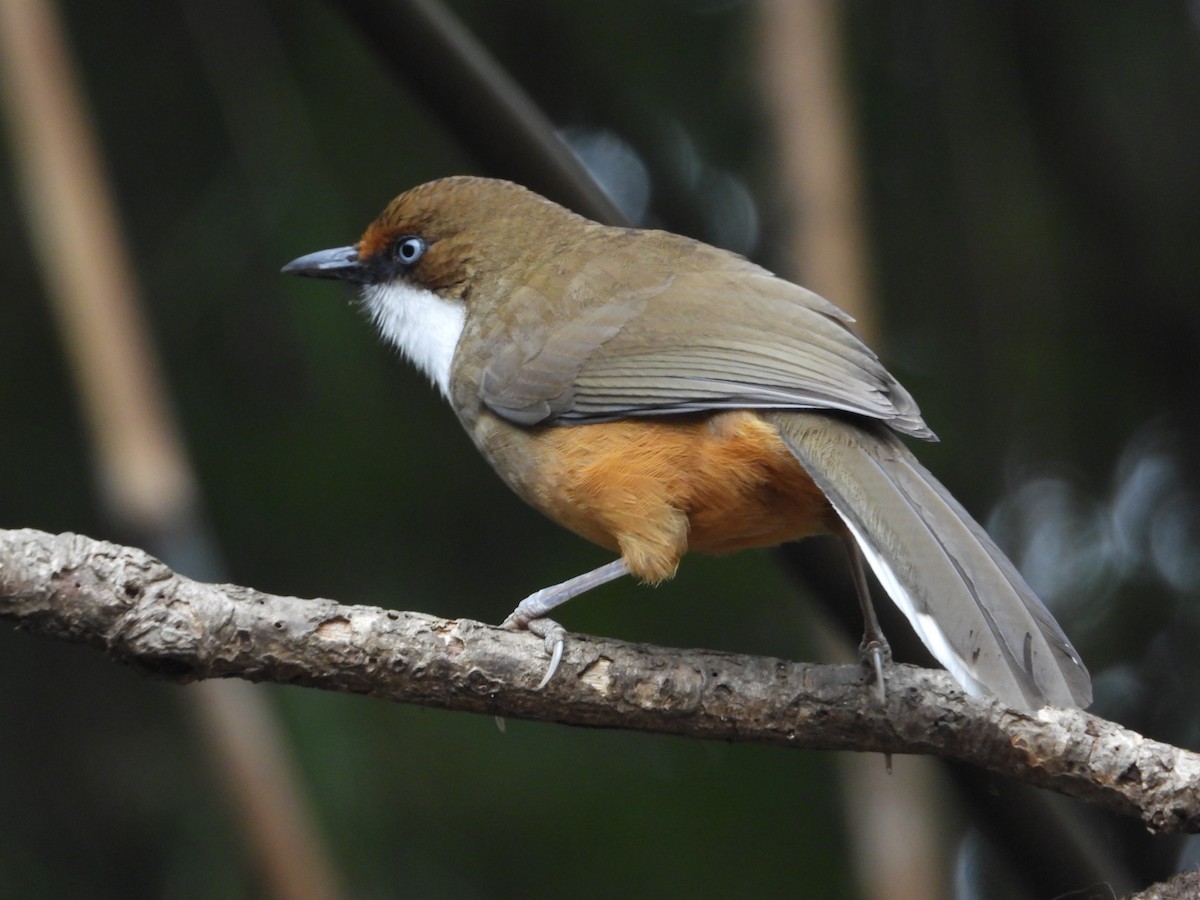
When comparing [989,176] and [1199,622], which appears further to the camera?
[989,176]

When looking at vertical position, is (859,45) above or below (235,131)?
below

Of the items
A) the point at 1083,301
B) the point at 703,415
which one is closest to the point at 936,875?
the point at 703,415

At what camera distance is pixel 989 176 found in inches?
221

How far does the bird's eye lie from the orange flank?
48.7 inches

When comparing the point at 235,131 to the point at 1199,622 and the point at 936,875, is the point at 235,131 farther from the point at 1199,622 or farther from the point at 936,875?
the point at 1199,622

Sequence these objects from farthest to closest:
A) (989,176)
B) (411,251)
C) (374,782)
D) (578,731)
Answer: (989,176), (578,731), (374,782), (411,251)

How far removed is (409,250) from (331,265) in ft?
0.86

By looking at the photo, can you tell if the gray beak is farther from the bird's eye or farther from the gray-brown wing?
the gray-brown wing

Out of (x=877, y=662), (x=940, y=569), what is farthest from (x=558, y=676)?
(x=940, y=569)

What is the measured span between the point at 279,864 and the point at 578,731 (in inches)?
84.9

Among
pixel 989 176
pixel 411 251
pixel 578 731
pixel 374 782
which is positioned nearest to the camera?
pixel 411 251

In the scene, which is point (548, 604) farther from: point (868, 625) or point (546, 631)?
point (868, 625)

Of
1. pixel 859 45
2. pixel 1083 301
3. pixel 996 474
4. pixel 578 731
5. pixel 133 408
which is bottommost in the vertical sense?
pixel 578 731

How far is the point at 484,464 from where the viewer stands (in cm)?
552
